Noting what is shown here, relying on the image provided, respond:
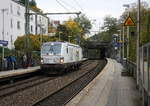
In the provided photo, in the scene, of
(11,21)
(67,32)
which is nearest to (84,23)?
(67,32)

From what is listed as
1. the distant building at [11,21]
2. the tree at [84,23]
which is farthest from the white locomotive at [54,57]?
the tree at [84,23]

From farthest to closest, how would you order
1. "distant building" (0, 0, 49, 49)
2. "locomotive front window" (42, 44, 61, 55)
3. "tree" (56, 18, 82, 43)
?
"tree" (56, 18, 82, 43) → "distant building" (0, 0, 49, 49) → "locomotive front window" (42, 44, 61, 55)

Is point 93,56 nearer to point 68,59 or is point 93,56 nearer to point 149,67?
point 68,59

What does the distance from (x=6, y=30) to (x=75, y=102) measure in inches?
2314

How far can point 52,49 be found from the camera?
31.6m

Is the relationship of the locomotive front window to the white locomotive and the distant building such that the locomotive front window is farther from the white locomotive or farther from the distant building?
the distant building

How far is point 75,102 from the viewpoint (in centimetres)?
1404

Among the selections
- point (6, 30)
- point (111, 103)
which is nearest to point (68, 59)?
point (111, 103)

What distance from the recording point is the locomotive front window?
3138 centimetres

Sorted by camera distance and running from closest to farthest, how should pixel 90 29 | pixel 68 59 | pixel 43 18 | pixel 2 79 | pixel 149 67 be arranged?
pixel 149 67
pixel 2 79
pixel 68 59
pixel 43 18
pixel 90 29

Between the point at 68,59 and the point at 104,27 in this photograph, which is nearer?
the point at 68,59

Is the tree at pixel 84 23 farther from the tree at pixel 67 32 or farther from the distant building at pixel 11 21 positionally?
the distant building at pixel 11 21

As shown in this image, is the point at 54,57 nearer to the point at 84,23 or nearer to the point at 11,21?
the point at 11,21

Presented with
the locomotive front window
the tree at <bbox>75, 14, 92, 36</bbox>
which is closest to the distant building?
the locomotive front window
